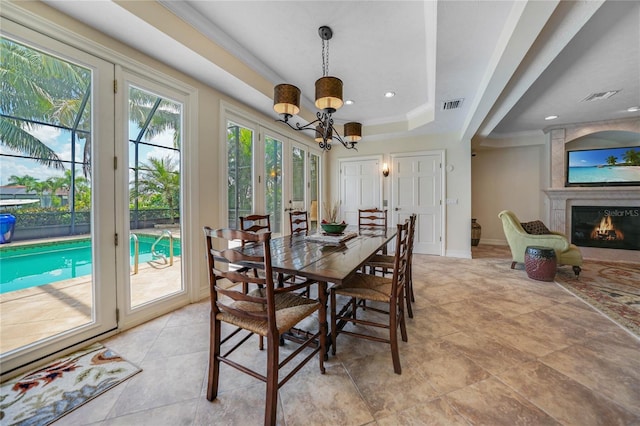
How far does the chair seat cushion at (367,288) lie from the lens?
5.68 ft

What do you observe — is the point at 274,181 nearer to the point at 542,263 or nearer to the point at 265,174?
the point at 265,174

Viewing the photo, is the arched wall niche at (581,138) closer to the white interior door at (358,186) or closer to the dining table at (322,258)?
the white interior door at (358,186)

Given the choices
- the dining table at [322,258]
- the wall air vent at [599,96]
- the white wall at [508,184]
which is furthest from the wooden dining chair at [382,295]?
the white wall at [508,184]

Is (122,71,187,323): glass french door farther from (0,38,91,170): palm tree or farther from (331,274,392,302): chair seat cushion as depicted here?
(331,274,392,302): chair seat cushion

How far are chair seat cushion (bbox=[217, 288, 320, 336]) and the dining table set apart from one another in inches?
5.1

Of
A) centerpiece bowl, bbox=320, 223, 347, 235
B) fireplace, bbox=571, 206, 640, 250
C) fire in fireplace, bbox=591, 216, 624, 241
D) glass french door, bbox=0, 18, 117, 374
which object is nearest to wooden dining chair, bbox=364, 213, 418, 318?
centerpiece bowl, bbox=320, 223, 347, 235

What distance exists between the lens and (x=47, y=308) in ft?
6.50

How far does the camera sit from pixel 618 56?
2.45 meters

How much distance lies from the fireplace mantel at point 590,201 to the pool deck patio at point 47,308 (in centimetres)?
683

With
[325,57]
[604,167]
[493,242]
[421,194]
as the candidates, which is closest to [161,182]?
[325,57]

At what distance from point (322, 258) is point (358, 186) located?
4.22m

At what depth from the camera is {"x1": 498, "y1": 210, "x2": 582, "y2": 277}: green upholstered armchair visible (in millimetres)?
3549

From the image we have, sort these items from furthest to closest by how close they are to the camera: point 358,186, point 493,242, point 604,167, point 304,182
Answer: point 493,242
point 358,186
point 304,182
point 604,167

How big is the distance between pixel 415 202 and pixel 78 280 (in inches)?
205
